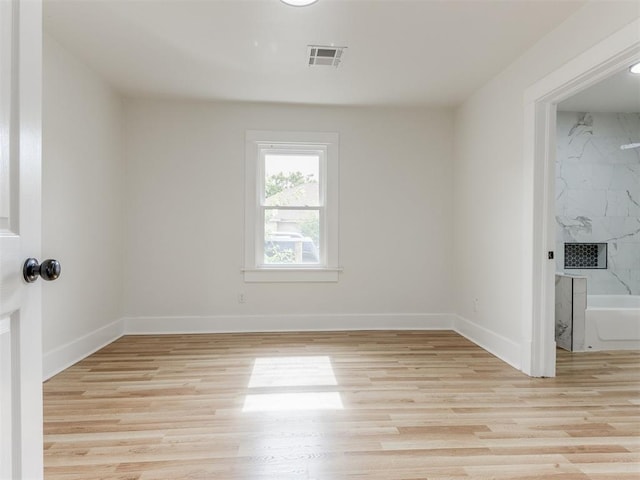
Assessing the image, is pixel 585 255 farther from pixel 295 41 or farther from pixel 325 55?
pixel 295 41

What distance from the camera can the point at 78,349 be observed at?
330 centimetres

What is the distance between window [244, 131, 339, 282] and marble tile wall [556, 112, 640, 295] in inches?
104

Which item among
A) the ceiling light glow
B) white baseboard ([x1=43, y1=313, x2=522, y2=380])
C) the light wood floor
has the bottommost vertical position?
the light wood floor

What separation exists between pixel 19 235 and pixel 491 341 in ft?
11.9

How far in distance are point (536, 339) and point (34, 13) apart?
3.33 m

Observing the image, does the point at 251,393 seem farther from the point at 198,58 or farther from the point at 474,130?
the point at 474,130

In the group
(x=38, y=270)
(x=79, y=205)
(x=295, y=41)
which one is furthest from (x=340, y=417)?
(x=79, y=205)

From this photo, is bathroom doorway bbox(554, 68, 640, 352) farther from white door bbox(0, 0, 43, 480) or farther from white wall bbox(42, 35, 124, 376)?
white door bbox(0, 0, 43, 480)

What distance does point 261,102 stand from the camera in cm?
428

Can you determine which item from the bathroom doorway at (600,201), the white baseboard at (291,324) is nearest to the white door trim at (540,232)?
the white baseboard at (291,324)

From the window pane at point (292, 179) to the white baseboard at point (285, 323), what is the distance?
1.27 m

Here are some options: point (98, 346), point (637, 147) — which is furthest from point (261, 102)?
point (637, 147)

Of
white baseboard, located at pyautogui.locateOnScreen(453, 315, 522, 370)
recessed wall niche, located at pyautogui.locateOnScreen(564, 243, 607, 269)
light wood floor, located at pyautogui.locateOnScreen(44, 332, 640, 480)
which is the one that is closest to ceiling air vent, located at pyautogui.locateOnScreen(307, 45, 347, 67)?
light wood floor, located at pyautogui.locateOnScreen(44, 332, 640, 480)

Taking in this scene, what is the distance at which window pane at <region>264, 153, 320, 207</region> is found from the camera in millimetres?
4449
